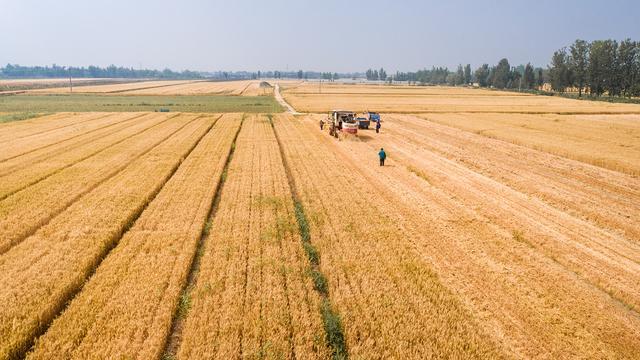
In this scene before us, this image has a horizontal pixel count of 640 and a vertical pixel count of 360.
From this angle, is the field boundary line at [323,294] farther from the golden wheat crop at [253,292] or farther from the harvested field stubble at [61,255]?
the harvested field stubble at [61,255]

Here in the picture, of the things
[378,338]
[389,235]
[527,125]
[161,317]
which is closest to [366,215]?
[389,235]

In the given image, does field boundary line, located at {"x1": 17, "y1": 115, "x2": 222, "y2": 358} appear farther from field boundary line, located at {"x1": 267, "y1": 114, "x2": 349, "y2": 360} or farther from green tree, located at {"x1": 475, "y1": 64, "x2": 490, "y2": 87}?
green tree, located at {"x1": 475, "y1": 64, "x2": 490, "y2": 87}

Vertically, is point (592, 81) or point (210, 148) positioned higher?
point (592, 81)

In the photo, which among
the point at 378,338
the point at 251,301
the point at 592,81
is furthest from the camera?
the point at 592,81

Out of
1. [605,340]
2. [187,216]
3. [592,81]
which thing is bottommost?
[605,340]

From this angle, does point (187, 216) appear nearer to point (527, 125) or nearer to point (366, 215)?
point (366, 215)

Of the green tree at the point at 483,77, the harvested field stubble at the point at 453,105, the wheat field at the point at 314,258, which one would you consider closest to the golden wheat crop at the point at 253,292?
the wheat field at the point at 314,258

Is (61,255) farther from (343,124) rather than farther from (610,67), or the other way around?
(610,67)
